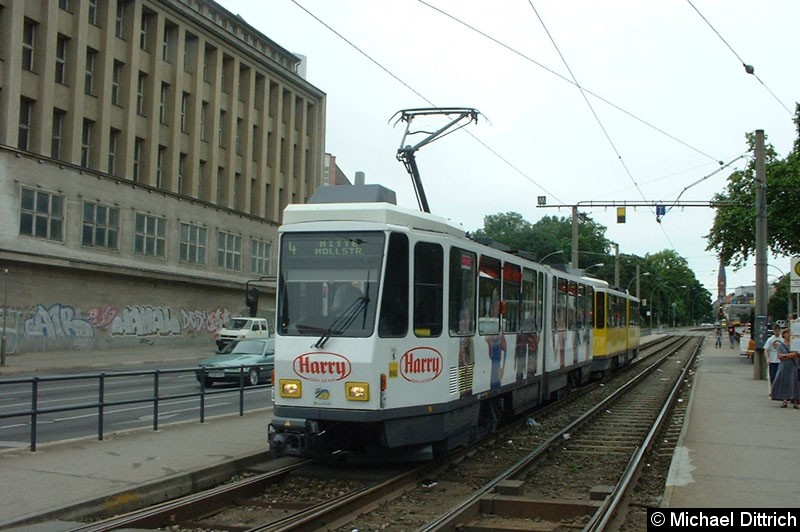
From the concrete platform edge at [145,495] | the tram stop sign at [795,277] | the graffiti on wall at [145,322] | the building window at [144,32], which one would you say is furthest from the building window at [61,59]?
the concrete platform edge at [145,495]

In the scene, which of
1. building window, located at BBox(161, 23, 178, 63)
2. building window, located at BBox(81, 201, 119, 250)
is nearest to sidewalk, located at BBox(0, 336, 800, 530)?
building window, located at BBox(81, 201, 119, 250)

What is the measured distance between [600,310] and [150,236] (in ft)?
81.5

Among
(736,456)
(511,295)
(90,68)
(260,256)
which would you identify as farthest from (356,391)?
(260,256)

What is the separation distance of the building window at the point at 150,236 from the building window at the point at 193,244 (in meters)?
1.56

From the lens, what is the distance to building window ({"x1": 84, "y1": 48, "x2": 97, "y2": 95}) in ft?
128

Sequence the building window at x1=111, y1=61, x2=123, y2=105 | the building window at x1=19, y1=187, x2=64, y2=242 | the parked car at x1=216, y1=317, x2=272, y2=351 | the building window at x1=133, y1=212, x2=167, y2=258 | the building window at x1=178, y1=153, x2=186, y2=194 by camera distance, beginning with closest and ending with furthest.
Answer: the building window at x1=19, y1=187, x2=64, y2=242
the parked car at x1=216, y1=317, x2=272, y2=351
the building window at x1=111, y1=61, x2=123, y2=105
the building window at x1=133, y1=212, x2=167, y2=258
the building window at x1=178, y1=153, x2=186, y2=194

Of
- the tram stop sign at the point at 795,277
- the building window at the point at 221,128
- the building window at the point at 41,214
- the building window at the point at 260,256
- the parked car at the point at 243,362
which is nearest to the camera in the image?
the parked car at the point at 243,362

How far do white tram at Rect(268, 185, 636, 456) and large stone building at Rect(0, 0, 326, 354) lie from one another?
24208 millimetres

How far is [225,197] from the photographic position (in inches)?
1971

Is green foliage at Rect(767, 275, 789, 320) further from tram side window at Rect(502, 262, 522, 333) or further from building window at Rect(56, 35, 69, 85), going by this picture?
tram side window at Rect(502, 262, 522, 333)

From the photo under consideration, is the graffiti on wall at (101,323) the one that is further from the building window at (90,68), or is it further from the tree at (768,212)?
the tree at (768,212)

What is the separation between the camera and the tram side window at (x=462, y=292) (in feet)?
35.4

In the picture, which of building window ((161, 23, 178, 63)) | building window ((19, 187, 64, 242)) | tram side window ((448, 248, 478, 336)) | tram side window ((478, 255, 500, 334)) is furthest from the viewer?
building window ((161, 23, 178, 63))

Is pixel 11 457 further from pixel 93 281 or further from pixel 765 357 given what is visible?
pixel 93 281
